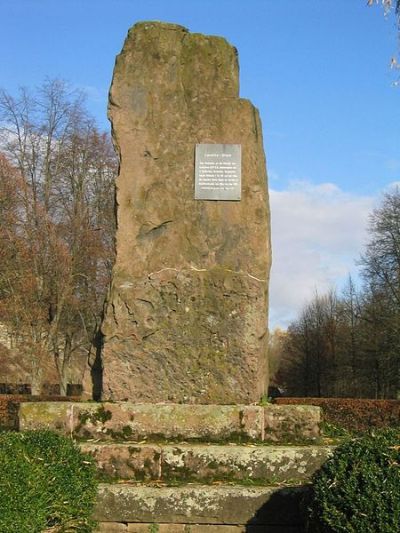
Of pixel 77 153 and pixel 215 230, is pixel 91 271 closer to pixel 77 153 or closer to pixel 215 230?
pixel 77 153

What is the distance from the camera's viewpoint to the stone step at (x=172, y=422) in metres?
6.82

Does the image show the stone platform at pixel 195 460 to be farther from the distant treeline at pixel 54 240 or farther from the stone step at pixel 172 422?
the distant treeline at pixel 54 240

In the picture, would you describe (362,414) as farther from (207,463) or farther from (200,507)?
(200,507)

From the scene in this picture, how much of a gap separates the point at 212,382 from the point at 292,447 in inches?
44.5

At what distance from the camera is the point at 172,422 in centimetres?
684

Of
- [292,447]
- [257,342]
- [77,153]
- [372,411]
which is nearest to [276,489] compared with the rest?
[292,447]

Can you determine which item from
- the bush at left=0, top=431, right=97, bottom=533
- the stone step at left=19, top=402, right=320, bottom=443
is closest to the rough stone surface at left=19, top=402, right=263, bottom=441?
the stone step at left=19, top=402, right=320, bottom=443

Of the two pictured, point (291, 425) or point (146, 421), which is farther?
point (291, 425)

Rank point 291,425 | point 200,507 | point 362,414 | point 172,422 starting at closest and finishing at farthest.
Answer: point 200,507
point 172,422
point 291,425
point 362,414

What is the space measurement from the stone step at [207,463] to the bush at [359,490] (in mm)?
1301

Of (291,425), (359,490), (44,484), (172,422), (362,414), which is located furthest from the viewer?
(362,414)

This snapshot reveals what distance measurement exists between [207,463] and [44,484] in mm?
1788

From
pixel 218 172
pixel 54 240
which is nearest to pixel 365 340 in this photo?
pixel 54 240

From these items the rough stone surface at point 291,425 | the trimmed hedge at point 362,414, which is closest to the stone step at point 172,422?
the rough stone surface at point 291,425
